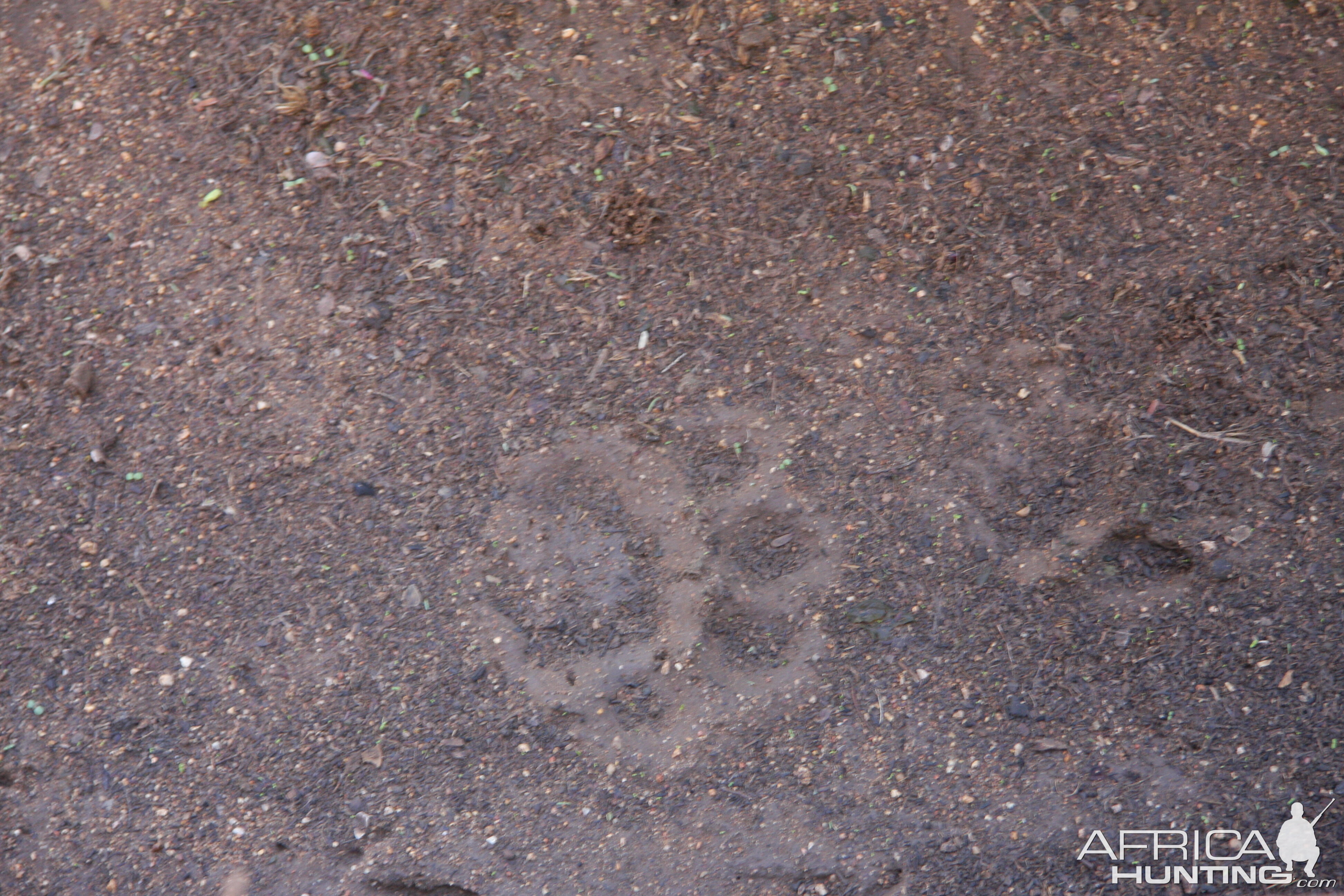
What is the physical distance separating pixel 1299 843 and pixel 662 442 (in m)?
1.63

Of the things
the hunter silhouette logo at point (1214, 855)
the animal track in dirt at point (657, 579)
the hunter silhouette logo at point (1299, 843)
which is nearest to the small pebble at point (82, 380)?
the animal track in dirt at point (657, 579)

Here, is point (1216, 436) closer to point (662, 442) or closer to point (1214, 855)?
point (1214, 855)

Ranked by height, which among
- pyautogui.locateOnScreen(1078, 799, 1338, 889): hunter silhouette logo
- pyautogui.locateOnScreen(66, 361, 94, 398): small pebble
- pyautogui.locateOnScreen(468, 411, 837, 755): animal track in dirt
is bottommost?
pyautogui.locateOnScreen(1078, 799, 1338, 889): hunter silhouette logo

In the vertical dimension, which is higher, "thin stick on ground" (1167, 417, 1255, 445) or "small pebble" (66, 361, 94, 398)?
"small pebble" (66, 361, 94, 398)

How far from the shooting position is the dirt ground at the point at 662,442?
6.23ft

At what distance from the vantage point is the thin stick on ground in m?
1.96

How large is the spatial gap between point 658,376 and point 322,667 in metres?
1.01

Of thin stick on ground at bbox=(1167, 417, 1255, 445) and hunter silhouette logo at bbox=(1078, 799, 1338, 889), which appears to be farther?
thin stick on ground at bbox=(1167, 417, 1255, 445)

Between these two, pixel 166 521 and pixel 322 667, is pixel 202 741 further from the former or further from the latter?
pixel 166 521

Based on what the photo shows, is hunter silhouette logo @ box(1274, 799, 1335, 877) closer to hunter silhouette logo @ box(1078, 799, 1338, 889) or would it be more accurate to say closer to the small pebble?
hunter silhouette logo @ box(1078, 799, 1338, 889)

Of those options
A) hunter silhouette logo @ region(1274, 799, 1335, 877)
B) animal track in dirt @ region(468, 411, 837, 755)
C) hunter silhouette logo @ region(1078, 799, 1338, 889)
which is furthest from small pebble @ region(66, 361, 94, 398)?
hunter silhouette logo @ region(1274, 799, 1335, 877)

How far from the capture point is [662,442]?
6.57 ft

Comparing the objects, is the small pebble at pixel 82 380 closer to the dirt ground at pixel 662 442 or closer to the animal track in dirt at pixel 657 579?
the dirt ground at pixel 662 442

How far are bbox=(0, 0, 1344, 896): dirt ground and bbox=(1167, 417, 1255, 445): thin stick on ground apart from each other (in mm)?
29
